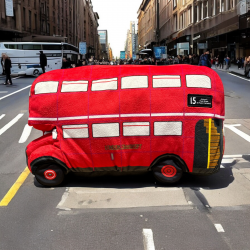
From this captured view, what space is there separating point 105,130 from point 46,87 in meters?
1.11

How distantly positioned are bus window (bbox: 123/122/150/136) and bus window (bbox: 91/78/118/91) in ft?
1.89

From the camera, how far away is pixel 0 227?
4250mm

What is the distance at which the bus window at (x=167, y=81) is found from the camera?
5.16 meters

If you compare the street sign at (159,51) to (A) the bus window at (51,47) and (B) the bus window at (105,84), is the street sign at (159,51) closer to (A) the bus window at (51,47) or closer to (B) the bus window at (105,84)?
(A) the bus window at (51,47)

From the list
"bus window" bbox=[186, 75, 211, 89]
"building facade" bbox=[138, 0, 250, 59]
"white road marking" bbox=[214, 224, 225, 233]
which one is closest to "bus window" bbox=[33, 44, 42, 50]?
"building facade" bbox=[138, 0, 250, 59]

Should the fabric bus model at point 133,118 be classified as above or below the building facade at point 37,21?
below

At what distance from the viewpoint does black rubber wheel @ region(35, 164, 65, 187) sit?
218 inches

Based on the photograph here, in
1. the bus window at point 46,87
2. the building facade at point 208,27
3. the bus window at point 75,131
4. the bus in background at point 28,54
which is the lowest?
the bus window at point 75,131

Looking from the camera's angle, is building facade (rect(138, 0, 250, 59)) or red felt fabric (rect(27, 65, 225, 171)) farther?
building facade (rect(138, 0, 250, 59))

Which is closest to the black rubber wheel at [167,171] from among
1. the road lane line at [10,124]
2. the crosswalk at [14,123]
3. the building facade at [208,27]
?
the crosswalk at [14,123]

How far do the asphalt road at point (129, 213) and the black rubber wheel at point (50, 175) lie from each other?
0.40 ft

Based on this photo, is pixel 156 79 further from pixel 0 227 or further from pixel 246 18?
pixel 246 18

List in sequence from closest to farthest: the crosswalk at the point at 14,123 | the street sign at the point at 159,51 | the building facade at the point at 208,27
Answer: the crosswalk at the point at 14,123
the building facade at the point at 208,27
the street sign at the point at 159,51

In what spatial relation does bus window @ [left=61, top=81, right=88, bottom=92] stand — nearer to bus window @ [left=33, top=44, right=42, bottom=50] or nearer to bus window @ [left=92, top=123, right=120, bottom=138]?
bus window @ [left=92, top=123, right=120, bottom=138]
